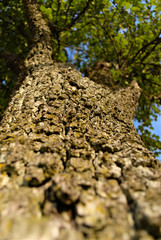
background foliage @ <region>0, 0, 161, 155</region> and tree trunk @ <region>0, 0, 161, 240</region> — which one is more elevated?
background foliage @ <region>0, 0, 161, 155</region>

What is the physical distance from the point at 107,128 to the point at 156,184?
0.98 m

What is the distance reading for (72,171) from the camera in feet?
3.89

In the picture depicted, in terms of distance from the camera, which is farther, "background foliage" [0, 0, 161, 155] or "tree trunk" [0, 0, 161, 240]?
"background foliage" [0, 0, 161, 155]

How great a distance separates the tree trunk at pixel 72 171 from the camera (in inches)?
31.4

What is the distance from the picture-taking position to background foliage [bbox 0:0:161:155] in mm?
4895

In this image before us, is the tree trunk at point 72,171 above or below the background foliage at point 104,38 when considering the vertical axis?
below

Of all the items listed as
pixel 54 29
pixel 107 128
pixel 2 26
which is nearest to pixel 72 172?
pixel 107 128

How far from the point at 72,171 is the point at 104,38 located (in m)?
7.66

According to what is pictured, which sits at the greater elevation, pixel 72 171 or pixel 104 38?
pixel 104 38

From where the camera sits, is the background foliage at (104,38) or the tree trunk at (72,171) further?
the background foliage at (104,38)

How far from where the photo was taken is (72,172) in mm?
1165

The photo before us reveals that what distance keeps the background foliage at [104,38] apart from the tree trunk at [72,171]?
305cm

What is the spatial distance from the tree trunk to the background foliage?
9.99 ft

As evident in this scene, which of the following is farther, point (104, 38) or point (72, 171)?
point (104, 38)
